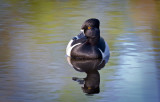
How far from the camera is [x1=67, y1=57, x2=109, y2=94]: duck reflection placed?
9.31 meters

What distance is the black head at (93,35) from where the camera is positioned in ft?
38.3

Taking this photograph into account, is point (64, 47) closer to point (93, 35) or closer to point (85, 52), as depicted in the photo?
point (85, 52)

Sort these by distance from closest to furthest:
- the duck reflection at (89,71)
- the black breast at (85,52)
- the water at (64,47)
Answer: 1. the water at (64,47)
2. the duck reflection at (89,71)
3. the black breast at (85,52)

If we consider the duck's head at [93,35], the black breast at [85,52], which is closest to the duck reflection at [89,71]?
the black breast at [85,52]

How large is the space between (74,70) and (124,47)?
6.99ft

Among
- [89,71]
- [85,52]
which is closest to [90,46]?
[85,52]

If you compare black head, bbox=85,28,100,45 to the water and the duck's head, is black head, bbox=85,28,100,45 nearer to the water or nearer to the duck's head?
the duck's head

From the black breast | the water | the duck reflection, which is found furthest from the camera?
the black breast

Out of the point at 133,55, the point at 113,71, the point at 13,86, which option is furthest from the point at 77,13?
the point at 13,86

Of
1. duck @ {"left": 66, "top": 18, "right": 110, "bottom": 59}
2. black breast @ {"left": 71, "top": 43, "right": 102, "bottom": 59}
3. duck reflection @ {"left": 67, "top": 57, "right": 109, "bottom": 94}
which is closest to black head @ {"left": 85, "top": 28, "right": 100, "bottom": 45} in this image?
duck @ {"left": 66, "top": 18, "right": 110, "bottom": 59}

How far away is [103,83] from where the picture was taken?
9.52m

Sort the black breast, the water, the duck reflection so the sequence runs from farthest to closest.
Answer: the black breast < the duck reflection < the water

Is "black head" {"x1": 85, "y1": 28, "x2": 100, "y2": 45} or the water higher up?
"black head" {"x1": 85, "y1": 28, "x2": 100, "y2": 45}

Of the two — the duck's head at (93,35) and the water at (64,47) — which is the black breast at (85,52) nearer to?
the duck's head at (93,35)
